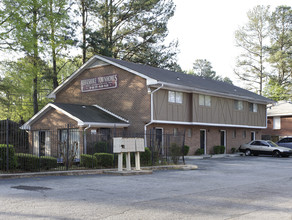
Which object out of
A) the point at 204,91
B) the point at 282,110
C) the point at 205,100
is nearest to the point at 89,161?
the point at 204,91

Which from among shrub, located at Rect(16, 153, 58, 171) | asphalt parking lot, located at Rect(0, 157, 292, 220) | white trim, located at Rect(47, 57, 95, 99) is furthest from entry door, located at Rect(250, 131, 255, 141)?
shrub, located at Rect(16, 153, 58, 171)

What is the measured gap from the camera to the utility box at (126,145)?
56.7 ft

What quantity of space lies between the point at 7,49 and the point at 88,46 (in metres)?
13.8

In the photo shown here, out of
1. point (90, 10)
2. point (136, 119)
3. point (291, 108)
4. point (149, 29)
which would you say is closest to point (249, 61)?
point (291, 108)

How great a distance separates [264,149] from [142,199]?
26.1m

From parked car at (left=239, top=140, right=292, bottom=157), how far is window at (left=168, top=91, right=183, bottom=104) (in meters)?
9.63

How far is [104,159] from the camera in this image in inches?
764

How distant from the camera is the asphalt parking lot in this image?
8312 mm

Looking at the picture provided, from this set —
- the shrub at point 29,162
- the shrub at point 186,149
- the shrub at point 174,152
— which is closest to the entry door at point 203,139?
the shrub at point 186,149

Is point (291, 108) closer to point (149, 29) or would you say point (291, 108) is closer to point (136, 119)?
point (149, 29)

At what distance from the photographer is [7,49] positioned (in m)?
27.2

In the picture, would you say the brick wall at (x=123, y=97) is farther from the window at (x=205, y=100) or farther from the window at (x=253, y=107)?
the window at (x=253, y=107)

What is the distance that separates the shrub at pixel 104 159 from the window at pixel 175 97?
10.5 metres

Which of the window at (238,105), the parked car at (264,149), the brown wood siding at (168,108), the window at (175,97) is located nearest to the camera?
the brown wood siding at (168,108)
